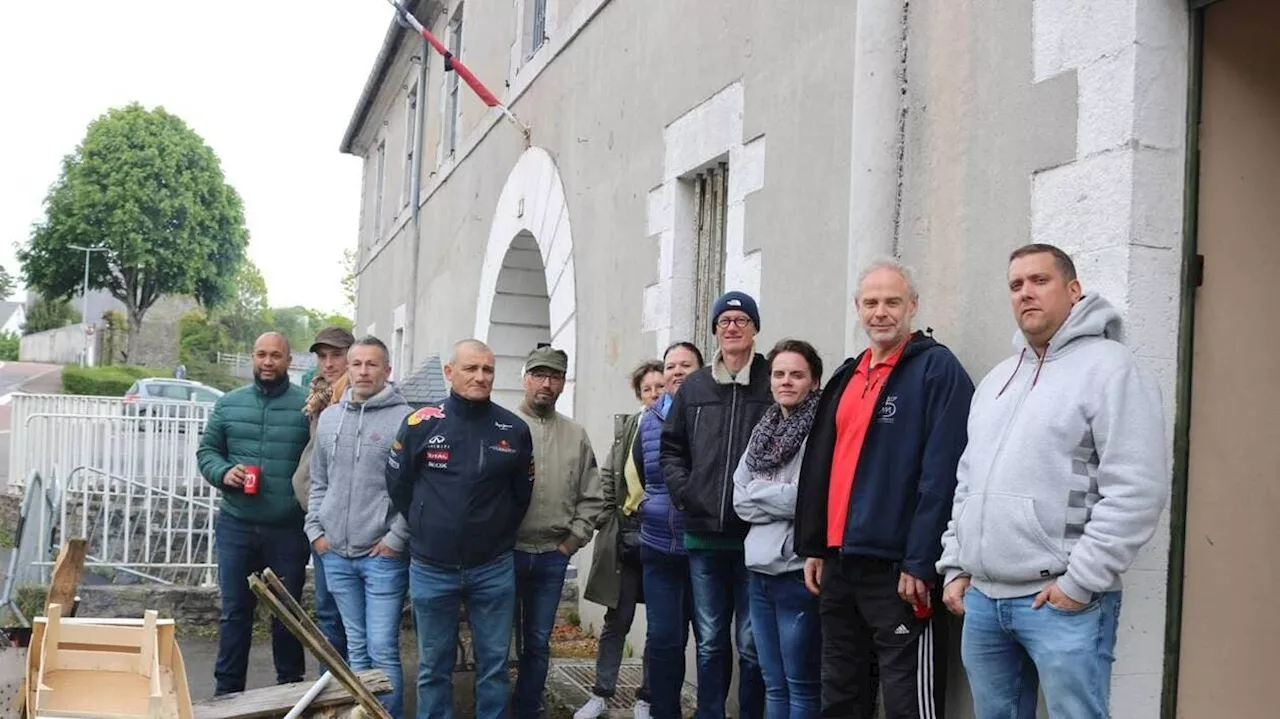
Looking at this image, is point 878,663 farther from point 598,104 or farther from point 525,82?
point 525,82

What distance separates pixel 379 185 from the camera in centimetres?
2098

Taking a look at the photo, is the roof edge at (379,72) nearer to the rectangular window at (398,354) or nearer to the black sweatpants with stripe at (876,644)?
the rectangular window at (398,354)

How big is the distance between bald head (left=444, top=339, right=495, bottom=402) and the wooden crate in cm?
175

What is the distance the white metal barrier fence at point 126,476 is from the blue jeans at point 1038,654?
20.8 ft

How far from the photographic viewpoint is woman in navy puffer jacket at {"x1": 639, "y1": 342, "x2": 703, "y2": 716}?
484 centimetres

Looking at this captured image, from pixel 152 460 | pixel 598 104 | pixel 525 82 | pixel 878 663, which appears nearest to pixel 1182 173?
pixel 878 663

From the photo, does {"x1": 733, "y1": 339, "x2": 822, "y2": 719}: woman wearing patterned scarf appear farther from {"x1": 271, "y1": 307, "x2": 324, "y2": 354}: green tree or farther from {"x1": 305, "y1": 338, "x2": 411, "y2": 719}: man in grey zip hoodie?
{"x1": 271, "y1": 307, "x2": 324, "y2": 354}: green tree

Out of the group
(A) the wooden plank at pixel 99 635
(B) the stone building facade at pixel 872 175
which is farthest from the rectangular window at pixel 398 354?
(A) the wooden plank at pixel 99 635

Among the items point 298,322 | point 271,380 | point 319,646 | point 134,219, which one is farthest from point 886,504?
point 298,322

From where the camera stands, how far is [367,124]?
22.3 metres

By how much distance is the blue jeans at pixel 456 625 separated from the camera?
4.79 metres

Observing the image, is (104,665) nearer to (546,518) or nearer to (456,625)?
(456,625)

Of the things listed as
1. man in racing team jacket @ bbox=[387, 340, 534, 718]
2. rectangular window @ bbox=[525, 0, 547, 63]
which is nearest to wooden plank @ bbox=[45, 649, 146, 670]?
man in racing team jacket @ bbox=[387, 340, 534, 718]

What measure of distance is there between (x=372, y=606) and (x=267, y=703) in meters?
1.42
